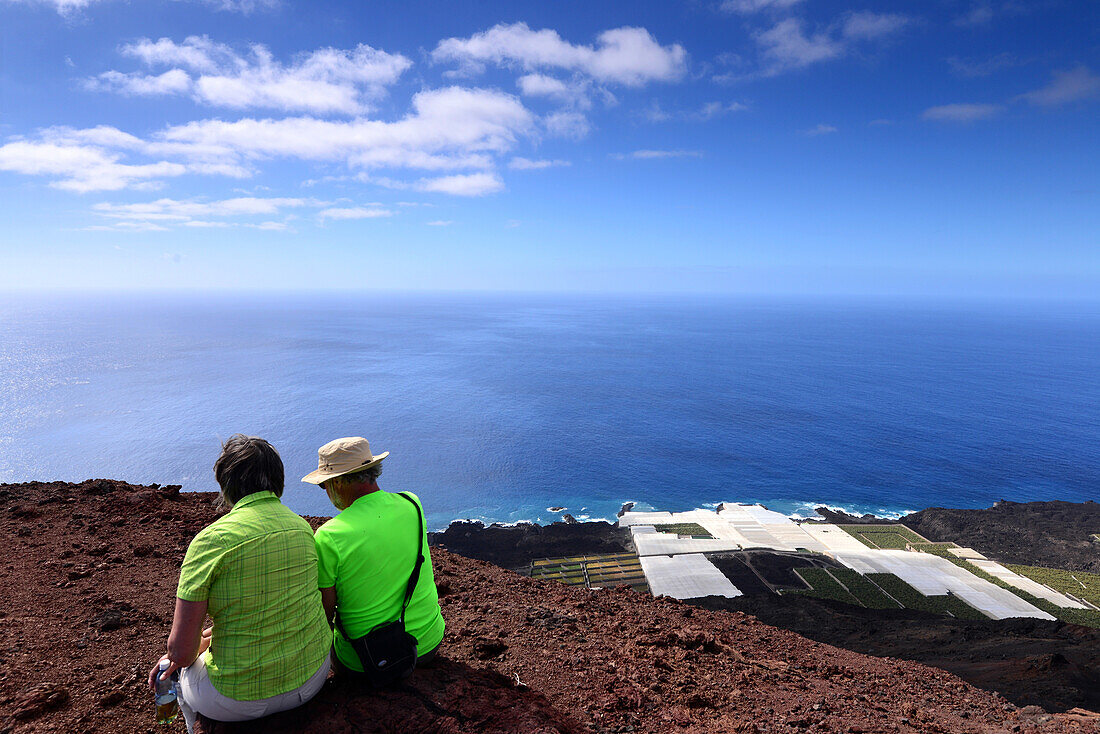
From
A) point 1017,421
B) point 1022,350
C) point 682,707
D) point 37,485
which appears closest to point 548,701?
point 682,707

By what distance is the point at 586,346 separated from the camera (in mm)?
168000

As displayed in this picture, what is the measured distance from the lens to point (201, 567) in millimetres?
2982

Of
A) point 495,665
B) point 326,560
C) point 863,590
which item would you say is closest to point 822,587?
point 863,590

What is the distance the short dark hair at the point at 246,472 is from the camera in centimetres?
320

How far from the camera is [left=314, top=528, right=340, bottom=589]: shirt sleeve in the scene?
138 inches

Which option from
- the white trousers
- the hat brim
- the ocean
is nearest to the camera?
the white trousers

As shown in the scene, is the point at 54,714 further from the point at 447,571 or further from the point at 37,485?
the point at 37,485

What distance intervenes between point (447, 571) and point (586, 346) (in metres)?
161

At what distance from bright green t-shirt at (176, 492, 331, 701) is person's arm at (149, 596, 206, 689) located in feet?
0.21

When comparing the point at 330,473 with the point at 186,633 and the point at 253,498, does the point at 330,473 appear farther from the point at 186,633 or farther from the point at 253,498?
the point at 186,633

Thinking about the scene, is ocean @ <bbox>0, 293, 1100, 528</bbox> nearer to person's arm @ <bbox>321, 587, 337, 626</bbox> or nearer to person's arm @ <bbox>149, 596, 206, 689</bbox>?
person's arm @ <bbox>321, 587, 337, 626</bbox>

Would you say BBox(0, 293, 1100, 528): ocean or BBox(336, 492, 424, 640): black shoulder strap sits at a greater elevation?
BBox(336, 492, 424, 640): black shoulder strap

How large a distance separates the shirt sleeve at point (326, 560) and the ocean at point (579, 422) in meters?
51.0

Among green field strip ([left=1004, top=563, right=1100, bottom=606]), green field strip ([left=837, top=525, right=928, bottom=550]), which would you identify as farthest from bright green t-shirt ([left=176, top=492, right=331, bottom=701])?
green field strip ([left=837, top=525, right=928, bottom=550])
